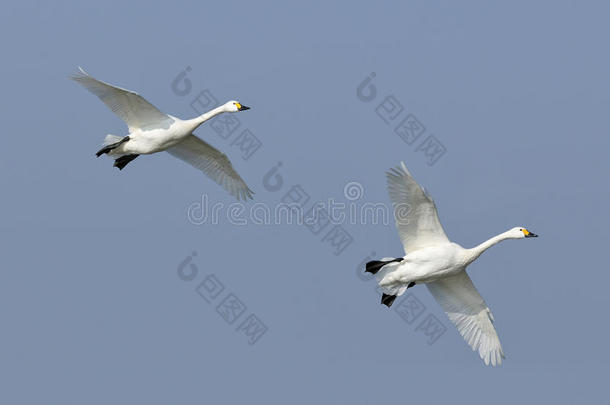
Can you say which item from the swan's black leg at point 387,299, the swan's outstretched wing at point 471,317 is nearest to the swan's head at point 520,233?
the swan's outstretched wing at point 471,317

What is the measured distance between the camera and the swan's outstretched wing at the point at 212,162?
28.0 meters

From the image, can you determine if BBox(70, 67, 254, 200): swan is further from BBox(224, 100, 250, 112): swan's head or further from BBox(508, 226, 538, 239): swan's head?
BBox(508, 226, 538, 239): swan's head

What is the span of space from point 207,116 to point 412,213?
19.4ft

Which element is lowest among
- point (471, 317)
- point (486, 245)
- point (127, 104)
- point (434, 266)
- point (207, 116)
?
point (471, 317)

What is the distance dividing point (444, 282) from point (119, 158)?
25.7 ft

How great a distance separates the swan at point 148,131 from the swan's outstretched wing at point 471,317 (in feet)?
20.2

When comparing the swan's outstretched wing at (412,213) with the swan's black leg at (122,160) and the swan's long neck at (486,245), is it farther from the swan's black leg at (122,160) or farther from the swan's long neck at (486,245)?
the swan's black leg at (122,160)

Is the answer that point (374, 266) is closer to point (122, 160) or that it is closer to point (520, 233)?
point (520, 233)

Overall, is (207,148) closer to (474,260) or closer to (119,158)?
(119,158)

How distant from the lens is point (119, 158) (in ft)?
90.2

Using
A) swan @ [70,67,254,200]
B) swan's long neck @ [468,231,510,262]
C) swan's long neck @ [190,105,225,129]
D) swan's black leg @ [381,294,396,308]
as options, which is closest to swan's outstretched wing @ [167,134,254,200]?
swan @ [70,67,254,200]

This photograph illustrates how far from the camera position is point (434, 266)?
2380 cm

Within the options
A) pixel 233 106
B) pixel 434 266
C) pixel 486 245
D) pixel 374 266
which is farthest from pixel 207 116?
pixel 486 245

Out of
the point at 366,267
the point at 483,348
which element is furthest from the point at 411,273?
the point at 483,348
